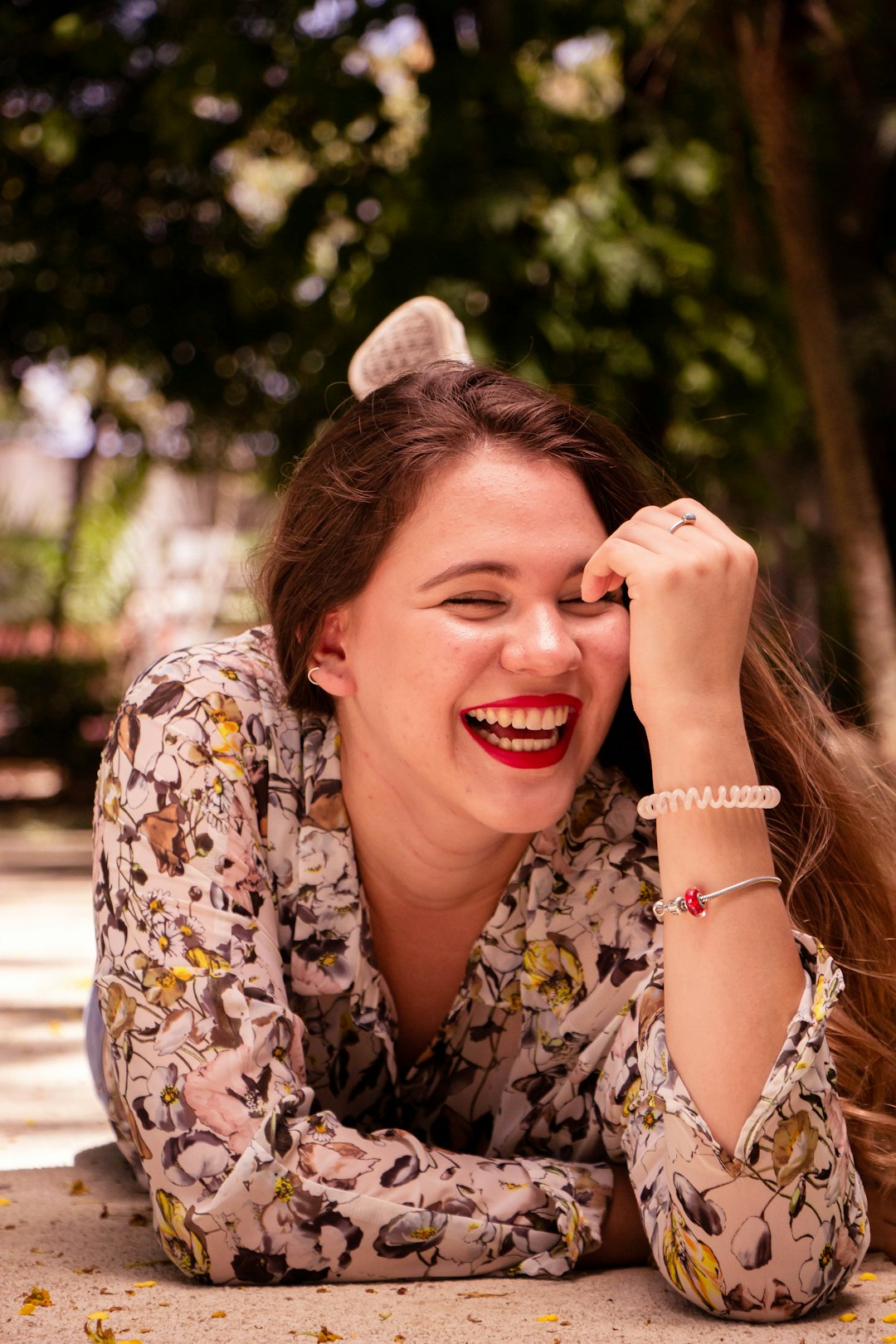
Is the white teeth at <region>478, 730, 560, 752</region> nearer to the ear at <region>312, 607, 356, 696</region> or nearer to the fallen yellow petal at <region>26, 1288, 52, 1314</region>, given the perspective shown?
the ear at <region>312, 607, 356, 696</region>

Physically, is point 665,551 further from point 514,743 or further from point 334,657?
point 334,657

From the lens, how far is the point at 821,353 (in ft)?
25.6

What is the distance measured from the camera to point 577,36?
8.99 m

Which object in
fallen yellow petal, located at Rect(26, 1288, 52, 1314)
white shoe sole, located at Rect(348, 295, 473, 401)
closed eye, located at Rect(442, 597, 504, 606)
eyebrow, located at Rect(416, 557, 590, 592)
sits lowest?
fallen yellow petal, located at Rect(26, 1288, 52, 1314)

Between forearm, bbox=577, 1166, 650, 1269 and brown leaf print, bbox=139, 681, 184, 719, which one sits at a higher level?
brown leaf print, bbox=139, 681, 184, 719

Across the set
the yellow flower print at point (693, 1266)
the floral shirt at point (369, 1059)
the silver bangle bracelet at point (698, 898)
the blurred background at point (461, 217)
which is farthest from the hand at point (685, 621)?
the blurred background at point (461, 217)

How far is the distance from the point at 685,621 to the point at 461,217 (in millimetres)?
6147

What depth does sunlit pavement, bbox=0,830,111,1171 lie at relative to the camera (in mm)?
3178

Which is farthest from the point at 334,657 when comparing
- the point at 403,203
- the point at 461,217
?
the point at 403,203

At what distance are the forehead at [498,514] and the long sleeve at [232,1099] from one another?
46 centimetres

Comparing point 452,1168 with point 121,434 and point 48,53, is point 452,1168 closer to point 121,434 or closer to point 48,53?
point 48,53

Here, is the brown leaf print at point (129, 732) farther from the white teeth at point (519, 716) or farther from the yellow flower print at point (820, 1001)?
the yellow flower print at point (820, 1001)

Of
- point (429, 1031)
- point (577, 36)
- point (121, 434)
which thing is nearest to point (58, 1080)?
point (429, 1031)

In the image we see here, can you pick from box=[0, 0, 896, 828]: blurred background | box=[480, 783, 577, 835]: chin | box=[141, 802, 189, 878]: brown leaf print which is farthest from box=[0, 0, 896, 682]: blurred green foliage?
box=[480, 783, 577, 835]: chin
